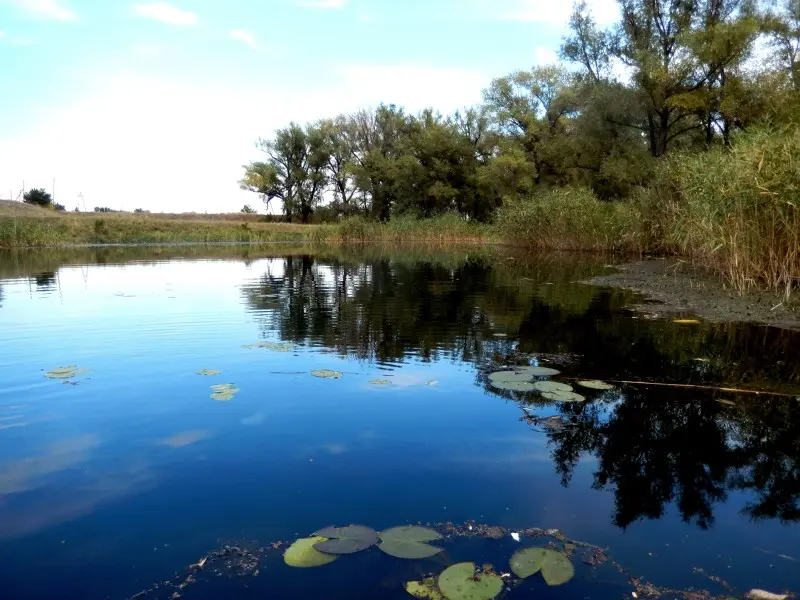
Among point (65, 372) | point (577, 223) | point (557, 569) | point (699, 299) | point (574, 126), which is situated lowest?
point (557, 569)

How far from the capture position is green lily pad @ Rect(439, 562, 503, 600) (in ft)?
9.39

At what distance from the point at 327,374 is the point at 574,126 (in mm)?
39661

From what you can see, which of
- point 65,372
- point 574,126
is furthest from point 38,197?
point 65,372

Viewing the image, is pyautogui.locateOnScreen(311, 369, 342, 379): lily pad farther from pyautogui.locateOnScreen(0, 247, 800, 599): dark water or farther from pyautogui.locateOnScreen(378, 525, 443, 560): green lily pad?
pyautogui.locateOnScreen(378, 525, 443, 560): green lily pad

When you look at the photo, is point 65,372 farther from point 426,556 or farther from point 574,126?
point 574,126

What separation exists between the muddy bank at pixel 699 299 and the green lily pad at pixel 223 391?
8.28 metres

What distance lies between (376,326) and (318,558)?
A: 7.26 metres

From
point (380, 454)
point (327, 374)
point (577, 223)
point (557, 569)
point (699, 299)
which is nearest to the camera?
point (557, 569)

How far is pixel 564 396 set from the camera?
5988 millimetres

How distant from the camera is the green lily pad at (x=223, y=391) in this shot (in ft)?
20.1

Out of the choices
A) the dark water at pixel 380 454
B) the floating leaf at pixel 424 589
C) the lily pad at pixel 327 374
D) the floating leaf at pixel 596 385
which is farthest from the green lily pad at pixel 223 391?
the floating leaf at pixel 596 385

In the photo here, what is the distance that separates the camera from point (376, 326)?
10406 millimetres

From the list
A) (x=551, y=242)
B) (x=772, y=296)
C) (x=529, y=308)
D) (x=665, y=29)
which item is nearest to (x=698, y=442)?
(x=529, y=308)

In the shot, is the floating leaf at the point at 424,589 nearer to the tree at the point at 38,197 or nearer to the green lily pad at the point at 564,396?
the green lily pad at the point at 564,396
